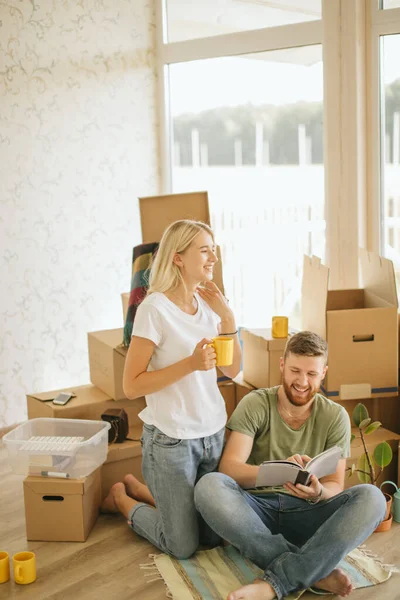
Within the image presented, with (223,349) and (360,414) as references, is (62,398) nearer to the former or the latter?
(223,349)

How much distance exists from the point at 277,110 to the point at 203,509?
2.31 metres

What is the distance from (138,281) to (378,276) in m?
1.03

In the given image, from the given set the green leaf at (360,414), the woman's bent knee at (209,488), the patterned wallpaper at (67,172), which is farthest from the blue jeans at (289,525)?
the patterned wallpaper at (67,172)

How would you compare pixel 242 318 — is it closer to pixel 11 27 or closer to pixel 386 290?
Result: pixel 386 290

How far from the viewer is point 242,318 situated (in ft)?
14.3

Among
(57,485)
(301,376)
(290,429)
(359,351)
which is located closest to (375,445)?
(359,351)

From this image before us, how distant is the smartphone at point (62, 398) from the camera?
126 inches

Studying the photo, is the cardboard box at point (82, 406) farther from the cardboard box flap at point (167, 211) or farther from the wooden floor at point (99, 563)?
the cardboard box flap at point (167, 211)

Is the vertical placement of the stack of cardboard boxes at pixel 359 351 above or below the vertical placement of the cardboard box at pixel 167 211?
below

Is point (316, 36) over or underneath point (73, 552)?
over

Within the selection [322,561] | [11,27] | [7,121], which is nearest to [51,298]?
[7,121]

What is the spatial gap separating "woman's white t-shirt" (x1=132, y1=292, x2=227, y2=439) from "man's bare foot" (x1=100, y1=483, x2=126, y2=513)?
49 cm

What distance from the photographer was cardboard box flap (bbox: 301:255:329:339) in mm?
3158

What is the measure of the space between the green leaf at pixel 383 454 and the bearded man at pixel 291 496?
278 millimetres
